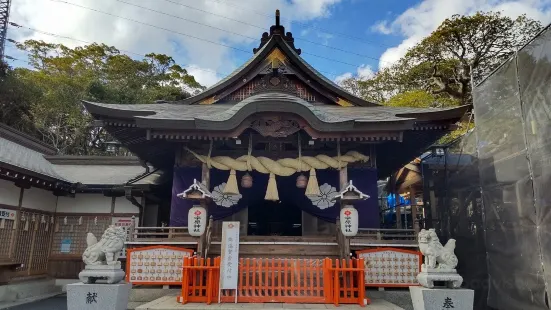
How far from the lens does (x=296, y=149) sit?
10570mm

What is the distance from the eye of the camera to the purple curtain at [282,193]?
1015cm

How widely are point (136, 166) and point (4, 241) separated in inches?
251

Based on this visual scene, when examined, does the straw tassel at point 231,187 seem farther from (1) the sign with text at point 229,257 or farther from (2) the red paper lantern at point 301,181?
(1) the sign with text at point 229,257

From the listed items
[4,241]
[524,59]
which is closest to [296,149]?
[524,59]

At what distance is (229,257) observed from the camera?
712 centimetres

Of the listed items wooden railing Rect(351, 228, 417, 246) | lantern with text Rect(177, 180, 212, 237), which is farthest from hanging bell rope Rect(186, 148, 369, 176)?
wooden railing Rect(351, 228, 417, 246)

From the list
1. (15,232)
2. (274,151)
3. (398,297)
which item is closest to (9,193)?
(15,232)

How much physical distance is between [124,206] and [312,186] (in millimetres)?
7189

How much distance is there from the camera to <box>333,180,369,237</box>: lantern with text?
8.36 m

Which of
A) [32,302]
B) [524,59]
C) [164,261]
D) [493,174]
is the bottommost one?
[32,302]

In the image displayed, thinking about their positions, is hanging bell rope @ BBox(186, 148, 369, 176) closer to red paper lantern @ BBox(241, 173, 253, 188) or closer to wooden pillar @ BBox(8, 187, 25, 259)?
red paper lantern @ BBox(241, 173, 253, 188)

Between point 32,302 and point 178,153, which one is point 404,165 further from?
point 32,302

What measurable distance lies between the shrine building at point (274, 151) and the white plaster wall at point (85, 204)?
2.24m

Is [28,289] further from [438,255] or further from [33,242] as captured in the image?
[438,255]
